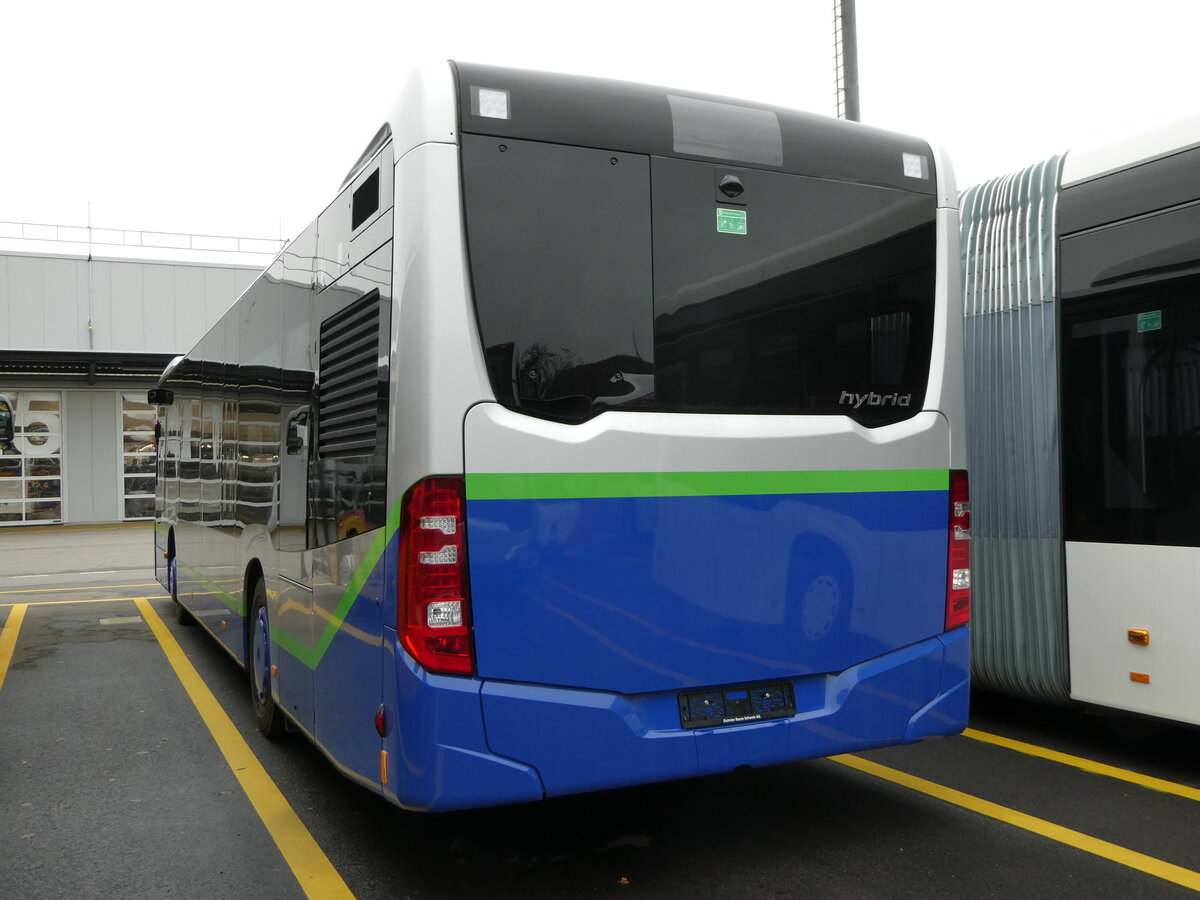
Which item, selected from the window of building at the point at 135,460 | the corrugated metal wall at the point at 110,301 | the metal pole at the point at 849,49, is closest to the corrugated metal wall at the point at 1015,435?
the metal pole at the point at 849,49

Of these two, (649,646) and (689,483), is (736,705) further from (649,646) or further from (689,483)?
(689,483)

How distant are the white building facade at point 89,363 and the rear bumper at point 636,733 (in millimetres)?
23341

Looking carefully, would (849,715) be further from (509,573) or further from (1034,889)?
(509,573)

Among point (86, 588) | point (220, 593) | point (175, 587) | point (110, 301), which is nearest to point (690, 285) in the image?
point (220, 593)

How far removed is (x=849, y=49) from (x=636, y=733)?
8.29 meters

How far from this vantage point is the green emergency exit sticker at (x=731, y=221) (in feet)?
12.5

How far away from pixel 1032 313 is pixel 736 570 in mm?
2866

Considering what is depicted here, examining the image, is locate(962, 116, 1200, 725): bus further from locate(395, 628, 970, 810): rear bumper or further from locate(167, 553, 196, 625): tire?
locate(167, 553, 196, 625): tire

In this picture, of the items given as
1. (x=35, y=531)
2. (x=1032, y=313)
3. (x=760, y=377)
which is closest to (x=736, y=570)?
(x=760, y=377)

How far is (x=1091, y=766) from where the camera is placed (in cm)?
527

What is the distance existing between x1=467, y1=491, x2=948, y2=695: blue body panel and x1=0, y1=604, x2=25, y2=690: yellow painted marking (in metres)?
6.17

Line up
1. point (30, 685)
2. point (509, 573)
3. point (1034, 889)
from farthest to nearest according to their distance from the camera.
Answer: point (30, 685), point (1034, 889), point (509, 573)

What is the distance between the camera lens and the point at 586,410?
352 cm

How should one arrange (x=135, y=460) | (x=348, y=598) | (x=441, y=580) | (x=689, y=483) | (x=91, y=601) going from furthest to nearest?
(x=135, y=460) < (x=91, y=601) < (x=348, y=598) < (x=689, y=483) < (x=441, y=580)
